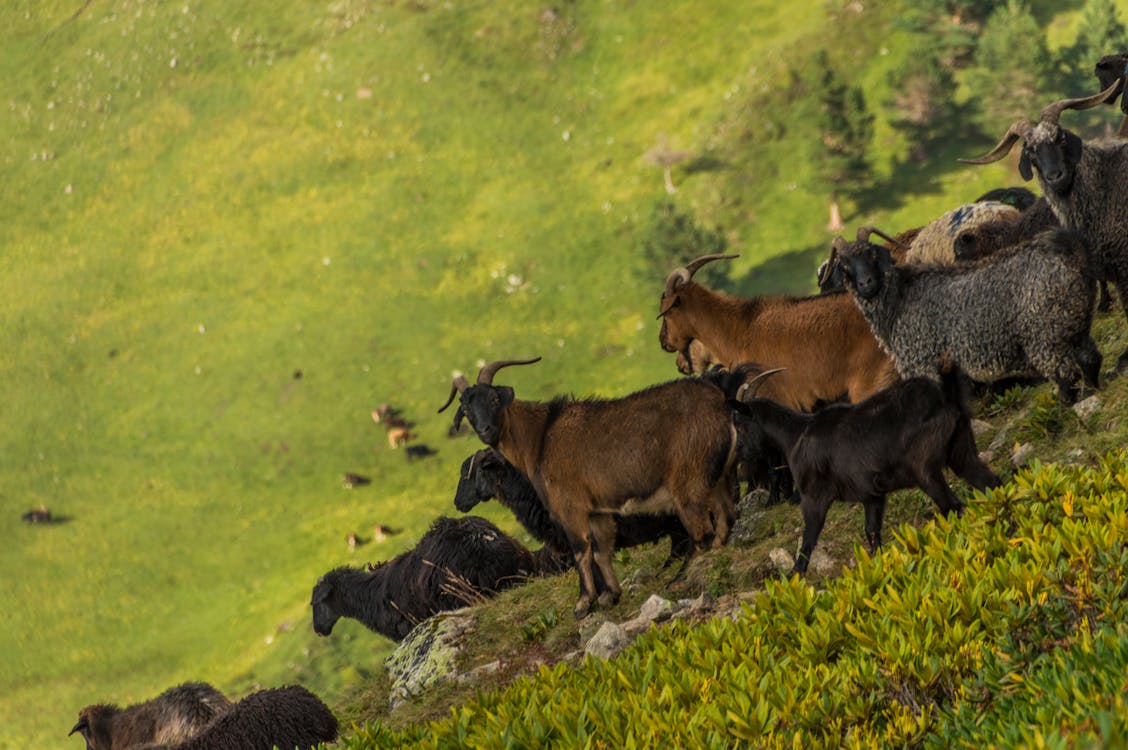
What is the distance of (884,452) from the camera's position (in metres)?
9.70

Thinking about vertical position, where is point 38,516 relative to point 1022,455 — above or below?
below

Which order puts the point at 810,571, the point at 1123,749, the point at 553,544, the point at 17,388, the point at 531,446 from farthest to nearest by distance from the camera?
the point at 17,388
the point at 553,544
the point at 531,446
the point at 810,571
the point at 1123,749

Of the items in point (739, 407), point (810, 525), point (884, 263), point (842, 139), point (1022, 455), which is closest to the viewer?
point (810, 525)

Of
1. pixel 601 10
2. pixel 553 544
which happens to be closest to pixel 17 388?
pixel 601 10

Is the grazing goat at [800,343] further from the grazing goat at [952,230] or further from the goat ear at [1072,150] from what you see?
the goat ear at [1072,150]

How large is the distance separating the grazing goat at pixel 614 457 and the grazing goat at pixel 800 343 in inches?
53.1

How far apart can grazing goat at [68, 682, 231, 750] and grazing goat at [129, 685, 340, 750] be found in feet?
6.99

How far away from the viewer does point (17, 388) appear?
190 ft

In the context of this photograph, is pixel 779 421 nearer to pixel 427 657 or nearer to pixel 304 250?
pixel 427 657

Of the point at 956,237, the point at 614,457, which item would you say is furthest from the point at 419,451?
the point at 614,457

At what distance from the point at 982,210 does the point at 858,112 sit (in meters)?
48.1

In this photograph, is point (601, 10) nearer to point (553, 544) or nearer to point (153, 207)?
point (153, 207)

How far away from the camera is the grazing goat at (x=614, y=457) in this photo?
1179 cm

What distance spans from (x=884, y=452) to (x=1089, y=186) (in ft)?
12.8
